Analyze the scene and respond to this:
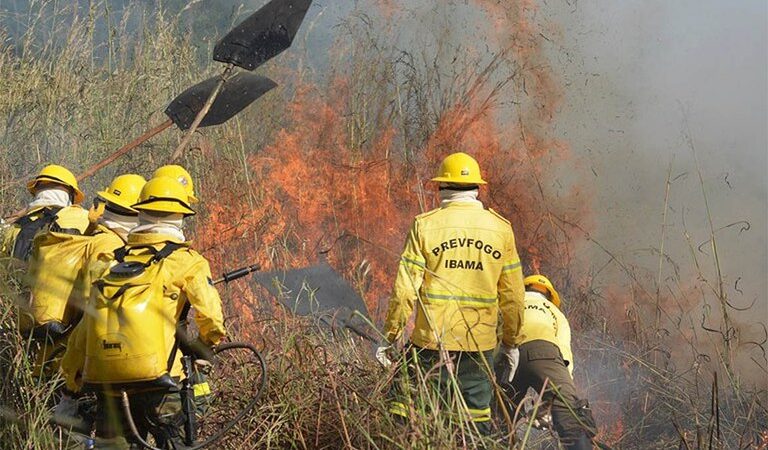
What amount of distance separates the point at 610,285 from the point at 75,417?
5.21 meters

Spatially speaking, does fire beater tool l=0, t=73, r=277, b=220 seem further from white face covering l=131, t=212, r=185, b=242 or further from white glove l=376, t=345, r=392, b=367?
white glove l=376, t=345, r=392, b=367

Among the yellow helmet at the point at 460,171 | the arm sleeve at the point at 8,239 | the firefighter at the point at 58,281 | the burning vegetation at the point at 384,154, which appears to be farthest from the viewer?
the burning vegetation at the point at 384,154

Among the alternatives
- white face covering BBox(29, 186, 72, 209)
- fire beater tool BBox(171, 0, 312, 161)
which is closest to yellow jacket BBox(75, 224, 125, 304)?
white face covering BBox(29, 186, 72, 209)

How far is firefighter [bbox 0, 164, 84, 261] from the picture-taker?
5277 millimetres

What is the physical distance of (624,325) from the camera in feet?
25.4

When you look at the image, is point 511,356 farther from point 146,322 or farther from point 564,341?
point 146,322

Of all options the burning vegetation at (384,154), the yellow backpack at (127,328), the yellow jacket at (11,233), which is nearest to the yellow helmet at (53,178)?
the yellow jacket at (11,233)

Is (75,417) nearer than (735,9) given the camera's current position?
Yes

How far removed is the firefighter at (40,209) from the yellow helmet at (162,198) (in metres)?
1.18

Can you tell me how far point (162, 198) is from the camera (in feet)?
13.8

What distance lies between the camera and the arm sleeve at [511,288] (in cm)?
498

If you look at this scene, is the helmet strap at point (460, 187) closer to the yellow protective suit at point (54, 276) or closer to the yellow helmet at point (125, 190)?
the yellow helmet at point (125, 190)

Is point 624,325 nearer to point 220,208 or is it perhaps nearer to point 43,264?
point 220,208

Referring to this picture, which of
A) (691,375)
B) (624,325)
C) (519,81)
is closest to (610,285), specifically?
(624,325)
